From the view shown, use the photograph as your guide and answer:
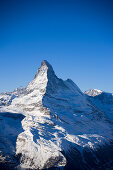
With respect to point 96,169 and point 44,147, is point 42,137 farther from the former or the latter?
point 96,169

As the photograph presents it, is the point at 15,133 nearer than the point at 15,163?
No

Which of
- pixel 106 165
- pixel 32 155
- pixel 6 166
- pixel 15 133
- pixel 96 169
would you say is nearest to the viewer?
pixel 6 166

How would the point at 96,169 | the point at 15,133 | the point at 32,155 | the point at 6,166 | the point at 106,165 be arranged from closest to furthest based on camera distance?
the point at 6,166 → the point at 32,155 → the point at 96,169 → the point at 106,165 → the point at 15,133

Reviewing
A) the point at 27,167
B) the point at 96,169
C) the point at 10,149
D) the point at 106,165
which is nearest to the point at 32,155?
the point at 27,167

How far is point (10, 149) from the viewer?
528 ft

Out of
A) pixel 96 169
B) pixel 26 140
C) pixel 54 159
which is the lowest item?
pixel 96 169

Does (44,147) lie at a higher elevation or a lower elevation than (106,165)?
higher

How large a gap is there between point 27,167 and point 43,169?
13.0m

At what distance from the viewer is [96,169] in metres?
162

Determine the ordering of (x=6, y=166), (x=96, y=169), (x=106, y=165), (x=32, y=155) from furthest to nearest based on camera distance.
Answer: (x=106, y=165), (x=96, y=169), (x=32, y=155), (x=6, y=166)

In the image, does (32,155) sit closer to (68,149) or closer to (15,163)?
(15,163)

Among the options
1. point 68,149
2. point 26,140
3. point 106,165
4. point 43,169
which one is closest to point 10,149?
point 26,140

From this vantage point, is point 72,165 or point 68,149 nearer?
point 72,165

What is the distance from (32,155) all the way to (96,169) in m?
55.8
